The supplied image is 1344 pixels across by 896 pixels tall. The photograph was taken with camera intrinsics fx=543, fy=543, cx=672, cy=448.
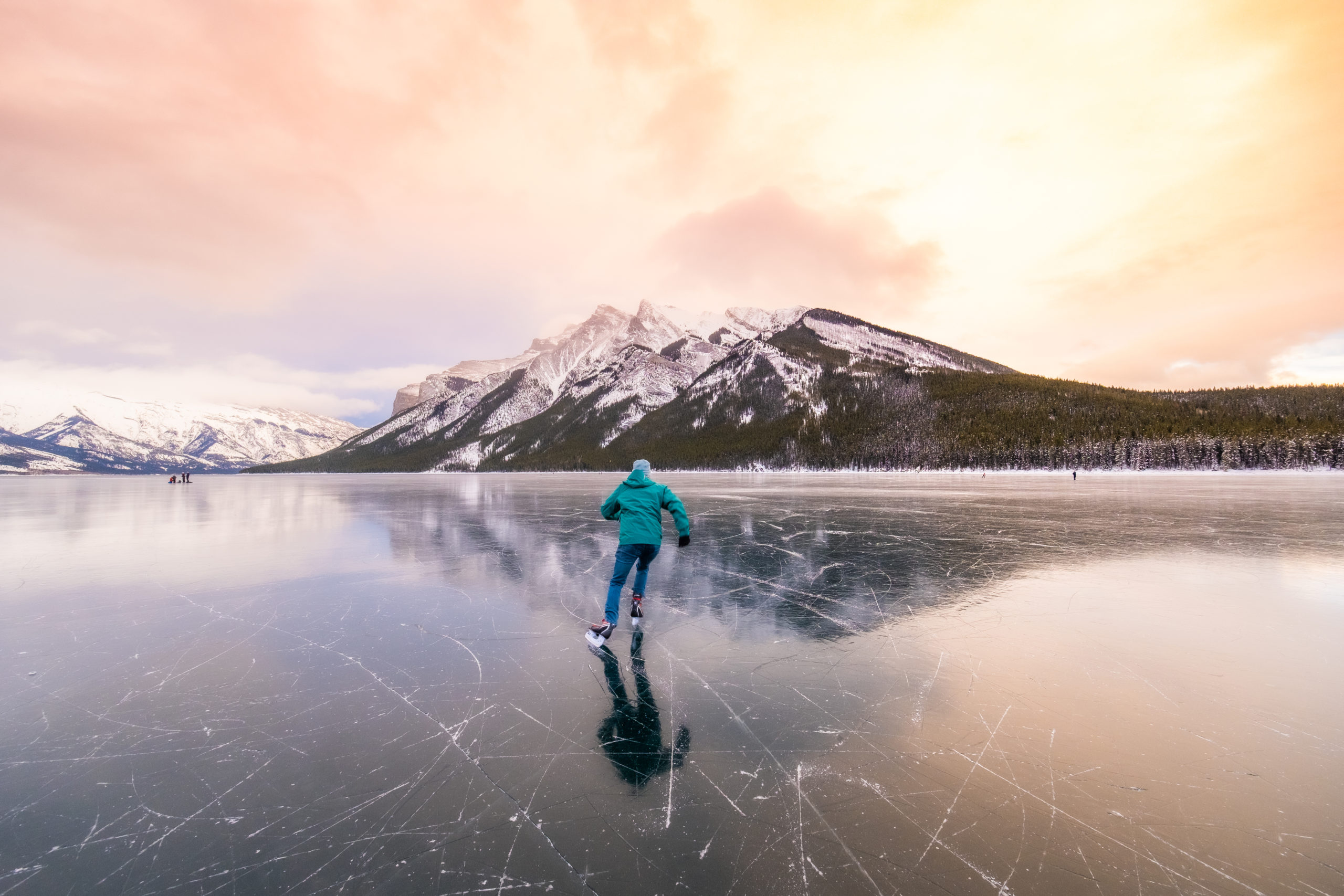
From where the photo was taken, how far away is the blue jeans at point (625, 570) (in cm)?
772

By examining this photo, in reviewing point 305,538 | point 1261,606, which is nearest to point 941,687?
point 1261,606

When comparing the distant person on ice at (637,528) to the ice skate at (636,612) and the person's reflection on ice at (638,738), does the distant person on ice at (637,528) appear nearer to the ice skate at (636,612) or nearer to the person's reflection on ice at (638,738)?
the ice skate at (636,612)

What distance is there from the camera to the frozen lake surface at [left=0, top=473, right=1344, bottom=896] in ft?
11.2

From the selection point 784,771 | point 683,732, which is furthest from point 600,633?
point 784,771

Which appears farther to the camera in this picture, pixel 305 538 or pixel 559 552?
pixel 305 538

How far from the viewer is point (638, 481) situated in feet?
27.9

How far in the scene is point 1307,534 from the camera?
16281 mm

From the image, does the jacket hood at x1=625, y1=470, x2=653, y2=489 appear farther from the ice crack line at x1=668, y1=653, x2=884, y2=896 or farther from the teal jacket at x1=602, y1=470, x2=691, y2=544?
the ice crack line at x1=668, y1=653, x2=884, y2=896

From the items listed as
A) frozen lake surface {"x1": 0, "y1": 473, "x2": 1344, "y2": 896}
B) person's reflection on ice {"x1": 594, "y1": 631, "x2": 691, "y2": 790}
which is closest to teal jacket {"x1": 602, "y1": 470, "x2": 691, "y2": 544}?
frozen lake surface {"x1": 0, "y1": 473, "x2": 1344, "y2": 896}

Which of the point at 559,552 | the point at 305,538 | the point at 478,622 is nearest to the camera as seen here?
the point at 478,622

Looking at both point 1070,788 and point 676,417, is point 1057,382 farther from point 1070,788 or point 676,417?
point 1070,788

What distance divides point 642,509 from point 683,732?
145 inches

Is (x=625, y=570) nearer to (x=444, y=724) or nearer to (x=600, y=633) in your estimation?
(x=600, y=633)

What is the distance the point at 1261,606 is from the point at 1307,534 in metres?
12.3
